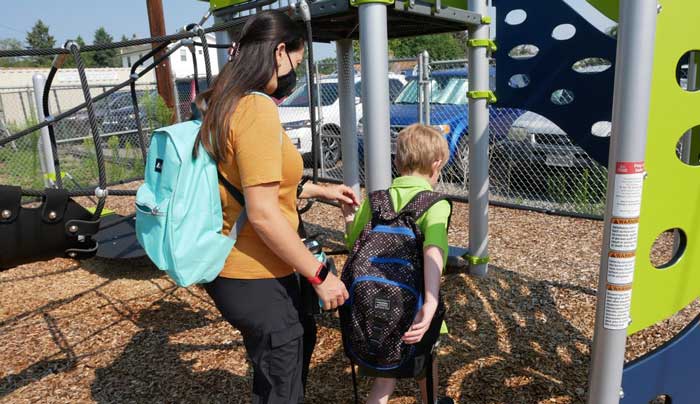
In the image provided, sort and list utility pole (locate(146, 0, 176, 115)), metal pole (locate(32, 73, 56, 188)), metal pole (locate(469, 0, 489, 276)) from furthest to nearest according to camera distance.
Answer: utility pole (locate(146, 0, 176, 115)), metal pole (locate(32, 73, 56, 188)), metal pole (locate(469, 0, 489, 276))

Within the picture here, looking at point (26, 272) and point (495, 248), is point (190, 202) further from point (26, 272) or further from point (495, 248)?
point (26, 272)

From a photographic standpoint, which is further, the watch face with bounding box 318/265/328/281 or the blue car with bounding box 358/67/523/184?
the blue car with bounding box 358/67/523/184

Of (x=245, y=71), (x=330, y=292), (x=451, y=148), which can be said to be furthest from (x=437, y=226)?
(x=451, y=148)

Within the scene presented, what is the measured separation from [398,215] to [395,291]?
0.26m

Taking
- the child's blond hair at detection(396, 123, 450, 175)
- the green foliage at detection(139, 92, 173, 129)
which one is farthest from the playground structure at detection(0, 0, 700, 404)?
the green foliage at detection(139, 92, 173, 129)

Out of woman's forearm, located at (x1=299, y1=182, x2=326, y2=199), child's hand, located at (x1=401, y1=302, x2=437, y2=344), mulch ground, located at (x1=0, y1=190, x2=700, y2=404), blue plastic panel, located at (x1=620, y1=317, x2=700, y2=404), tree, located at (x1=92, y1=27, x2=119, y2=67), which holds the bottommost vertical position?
mulch ground, located at (x1=0, y1=190, x2=700, y2=404)

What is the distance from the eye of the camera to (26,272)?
4.44 m

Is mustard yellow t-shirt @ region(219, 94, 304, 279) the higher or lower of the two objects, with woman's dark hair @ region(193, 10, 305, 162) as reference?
lower

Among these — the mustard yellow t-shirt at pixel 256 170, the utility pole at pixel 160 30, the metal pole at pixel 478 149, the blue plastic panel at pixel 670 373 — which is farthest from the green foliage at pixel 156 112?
the blue plastic panel at pixel 670 373

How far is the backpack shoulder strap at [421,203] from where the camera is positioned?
184 cm

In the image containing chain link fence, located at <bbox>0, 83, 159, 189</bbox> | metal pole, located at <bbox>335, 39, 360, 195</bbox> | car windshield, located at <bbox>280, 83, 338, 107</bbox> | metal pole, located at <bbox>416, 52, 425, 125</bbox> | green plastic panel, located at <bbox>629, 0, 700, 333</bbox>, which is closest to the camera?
green plastic panel, located at <bbox>629, 0, 700, 333</bbox>

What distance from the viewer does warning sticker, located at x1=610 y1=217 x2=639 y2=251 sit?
1.54 meters

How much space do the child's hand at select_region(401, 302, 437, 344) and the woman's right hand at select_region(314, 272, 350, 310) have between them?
0.88 ft

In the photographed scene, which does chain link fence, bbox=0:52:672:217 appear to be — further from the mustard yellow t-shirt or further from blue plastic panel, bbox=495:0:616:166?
the mustard yellow t-shirt
